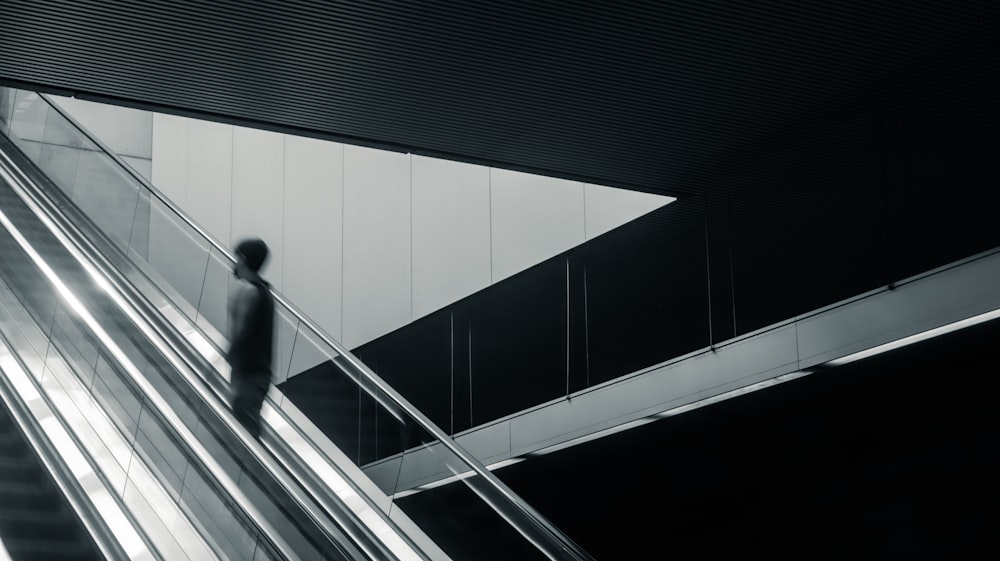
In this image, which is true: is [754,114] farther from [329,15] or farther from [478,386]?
[478,386]

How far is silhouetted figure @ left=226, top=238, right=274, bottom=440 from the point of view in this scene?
9.20m

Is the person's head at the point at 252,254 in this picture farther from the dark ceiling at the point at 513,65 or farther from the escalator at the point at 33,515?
the escalator at the point at 33,515

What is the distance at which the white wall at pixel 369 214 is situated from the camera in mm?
12352

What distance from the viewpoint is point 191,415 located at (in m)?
9.14

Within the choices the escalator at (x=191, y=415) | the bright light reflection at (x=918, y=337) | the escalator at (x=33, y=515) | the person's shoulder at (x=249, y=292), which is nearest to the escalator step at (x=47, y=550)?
the escalator at (x=33, y=515)

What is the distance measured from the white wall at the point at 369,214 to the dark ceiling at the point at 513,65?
231cm

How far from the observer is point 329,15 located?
22.8ft

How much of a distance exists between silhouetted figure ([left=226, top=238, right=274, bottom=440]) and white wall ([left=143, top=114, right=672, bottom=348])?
3737mm

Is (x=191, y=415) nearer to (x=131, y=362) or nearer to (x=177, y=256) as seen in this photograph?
(x=131, y=362)

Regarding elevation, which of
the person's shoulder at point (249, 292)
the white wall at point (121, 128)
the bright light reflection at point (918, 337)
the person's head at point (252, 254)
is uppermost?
the white wall at point (121, 128)

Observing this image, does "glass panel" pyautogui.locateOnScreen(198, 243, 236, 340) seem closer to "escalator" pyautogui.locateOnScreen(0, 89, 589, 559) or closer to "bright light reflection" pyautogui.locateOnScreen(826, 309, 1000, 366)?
"escalator" pyautogui.locateOnScreen(0, 89, 589, 559)

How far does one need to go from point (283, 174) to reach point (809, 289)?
7.74 metres

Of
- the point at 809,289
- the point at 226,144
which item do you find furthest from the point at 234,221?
the point at 809,289

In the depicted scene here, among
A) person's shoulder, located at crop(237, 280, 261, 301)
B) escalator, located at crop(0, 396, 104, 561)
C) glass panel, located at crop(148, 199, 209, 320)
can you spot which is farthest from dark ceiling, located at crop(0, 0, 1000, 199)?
glass panel, located at crop(148, 199, 209, 320)
